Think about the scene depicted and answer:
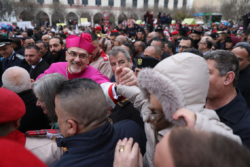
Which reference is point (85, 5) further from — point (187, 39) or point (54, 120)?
point (54, 120)

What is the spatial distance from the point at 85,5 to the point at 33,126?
50713 mm

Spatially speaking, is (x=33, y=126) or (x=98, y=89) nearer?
(x=98, y=89)

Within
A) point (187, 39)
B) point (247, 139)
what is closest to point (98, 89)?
point (247, 139)

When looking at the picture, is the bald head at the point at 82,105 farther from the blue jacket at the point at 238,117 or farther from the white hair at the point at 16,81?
the blue jacket at the point at 238,117

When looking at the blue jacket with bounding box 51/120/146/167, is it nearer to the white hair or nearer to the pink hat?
the white hair

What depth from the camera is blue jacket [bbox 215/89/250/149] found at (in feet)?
5.20

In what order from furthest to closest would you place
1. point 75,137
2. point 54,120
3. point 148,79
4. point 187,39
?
point 187,39 → point 54,120 → point 148,79 → point 75,137

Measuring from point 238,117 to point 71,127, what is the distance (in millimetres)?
1553

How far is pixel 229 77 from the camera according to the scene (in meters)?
1.92

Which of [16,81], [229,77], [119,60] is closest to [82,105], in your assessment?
[16,81]

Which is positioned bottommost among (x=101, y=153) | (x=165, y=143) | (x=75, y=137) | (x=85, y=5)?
(x=101, y=153)

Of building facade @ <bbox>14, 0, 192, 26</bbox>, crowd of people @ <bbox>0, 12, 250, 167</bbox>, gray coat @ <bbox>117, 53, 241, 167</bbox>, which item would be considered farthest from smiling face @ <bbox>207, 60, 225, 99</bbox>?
building facade @ <bbox>14, 0, 192, 26</bbox>

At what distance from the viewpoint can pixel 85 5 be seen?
47.0 meters

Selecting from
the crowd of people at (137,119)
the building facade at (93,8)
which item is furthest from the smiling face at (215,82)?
the building facade at (93,8)
